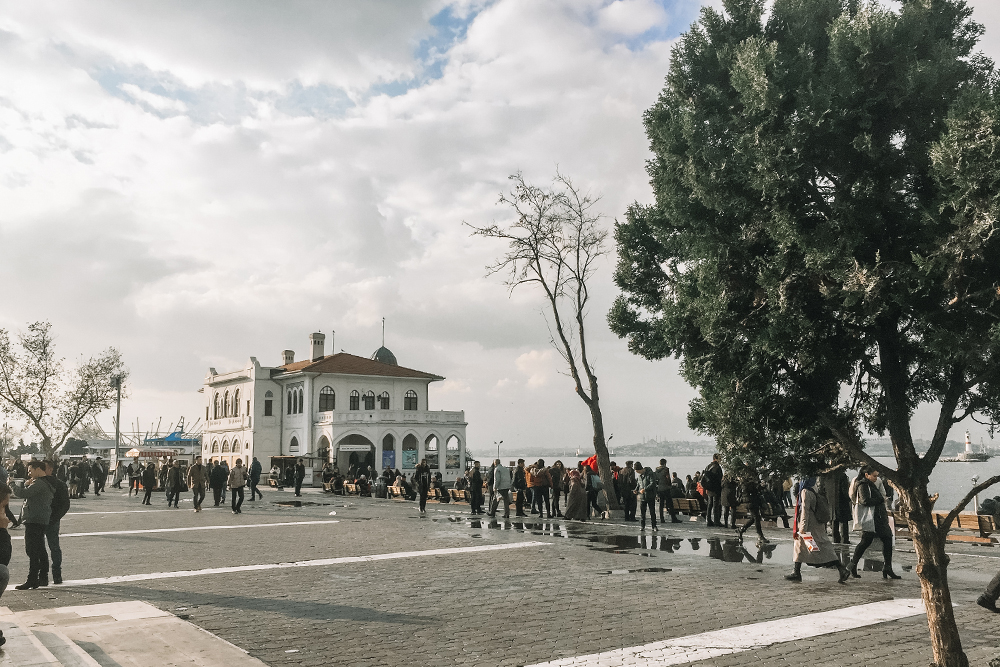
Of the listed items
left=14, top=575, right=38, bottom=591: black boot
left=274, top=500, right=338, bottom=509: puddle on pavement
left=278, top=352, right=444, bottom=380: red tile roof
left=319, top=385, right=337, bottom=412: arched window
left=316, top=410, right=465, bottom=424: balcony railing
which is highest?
left=278, top=352, right=444, bottom=380: red tile roof

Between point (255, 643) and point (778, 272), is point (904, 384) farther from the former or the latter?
point (255, 643)

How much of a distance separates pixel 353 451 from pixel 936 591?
5244cm

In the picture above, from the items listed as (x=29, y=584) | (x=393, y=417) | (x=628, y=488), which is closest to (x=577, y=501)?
(x=628, y=488)

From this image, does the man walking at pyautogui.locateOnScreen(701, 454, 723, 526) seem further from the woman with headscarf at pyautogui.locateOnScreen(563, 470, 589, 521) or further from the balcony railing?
the balcony railing

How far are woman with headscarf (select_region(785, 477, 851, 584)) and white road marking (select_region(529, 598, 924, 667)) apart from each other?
1727 millimetres

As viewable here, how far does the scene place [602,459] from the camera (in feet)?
76.0

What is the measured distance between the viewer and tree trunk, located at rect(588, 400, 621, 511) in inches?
899

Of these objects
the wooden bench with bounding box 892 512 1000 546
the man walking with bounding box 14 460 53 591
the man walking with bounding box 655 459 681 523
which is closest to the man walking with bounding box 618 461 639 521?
the man walking with bounding box 655 459 681 523

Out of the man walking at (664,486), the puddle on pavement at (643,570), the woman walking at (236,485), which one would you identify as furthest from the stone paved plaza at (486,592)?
the woman walking at (236,485)

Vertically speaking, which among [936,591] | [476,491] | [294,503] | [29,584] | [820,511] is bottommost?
[294,503]

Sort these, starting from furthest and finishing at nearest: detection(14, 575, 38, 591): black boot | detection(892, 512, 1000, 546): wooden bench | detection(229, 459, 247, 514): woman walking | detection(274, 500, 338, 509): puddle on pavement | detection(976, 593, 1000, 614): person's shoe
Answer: detection(274, 500, 338, 509): puddle on pavement → detection(229, 459, 247, 514): woman walking → detection(892, 512, 1000, 546): wooden bench → detection(14, 575, 38, 591): black boot → detection(976, 593, 1000, 614): person's shoe

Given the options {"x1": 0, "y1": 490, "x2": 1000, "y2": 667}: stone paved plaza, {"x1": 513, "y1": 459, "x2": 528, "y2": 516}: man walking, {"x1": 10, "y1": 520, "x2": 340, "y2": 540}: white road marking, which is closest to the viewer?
{"x1": 0, "y1": 490, "x2": 1000, "y2": 667}: stone paved plaza

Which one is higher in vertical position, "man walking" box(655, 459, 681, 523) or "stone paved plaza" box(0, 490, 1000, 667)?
"man walking" box(655, 459, 681, 523)

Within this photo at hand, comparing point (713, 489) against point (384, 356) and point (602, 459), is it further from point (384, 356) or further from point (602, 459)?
point (384, 356)
